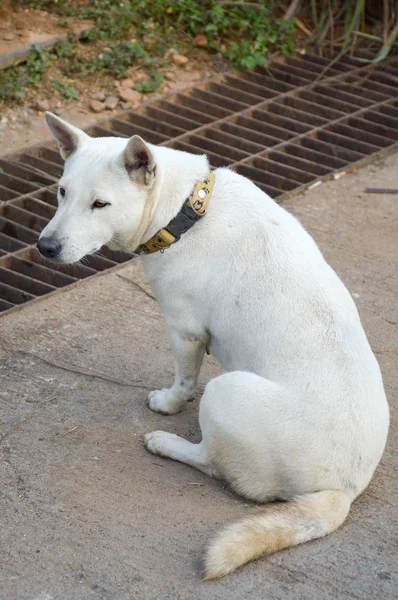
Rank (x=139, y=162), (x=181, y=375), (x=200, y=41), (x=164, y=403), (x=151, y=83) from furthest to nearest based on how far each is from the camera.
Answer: (x=200, y=41) < (x=151, y=83) < (x=164, y=403) < (x=181, y=375) < (x=139, y=162)

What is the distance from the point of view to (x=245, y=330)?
3.85 meters

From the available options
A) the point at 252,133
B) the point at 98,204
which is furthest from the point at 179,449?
the point at 252,133

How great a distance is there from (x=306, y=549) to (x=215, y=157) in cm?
361

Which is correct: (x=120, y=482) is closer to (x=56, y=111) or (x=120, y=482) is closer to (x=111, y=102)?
(x=56, y=111)

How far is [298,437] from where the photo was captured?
3566mm

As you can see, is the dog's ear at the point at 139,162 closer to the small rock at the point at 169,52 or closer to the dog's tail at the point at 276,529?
the dog's tail at the point at 276,529

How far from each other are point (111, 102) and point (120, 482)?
386cm

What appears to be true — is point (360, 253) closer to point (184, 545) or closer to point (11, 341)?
point (11, 341)

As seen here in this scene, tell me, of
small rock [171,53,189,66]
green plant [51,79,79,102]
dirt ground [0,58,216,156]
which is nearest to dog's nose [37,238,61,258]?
dirt ground [0,58,216,156]

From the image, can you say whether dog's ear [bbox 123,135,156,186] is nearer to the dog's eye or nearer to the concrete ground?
the dog's eye

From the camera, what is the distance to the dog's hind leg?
392cm

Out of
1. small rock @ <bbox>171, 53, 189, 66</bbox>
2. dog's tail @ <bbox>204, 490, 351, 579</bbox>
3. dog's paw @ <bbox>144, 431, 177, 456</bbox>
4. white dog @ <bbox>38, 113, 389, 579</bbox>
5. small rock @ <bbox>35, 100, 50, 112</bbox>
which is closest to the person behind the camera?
dog's tail @ <bbox>204, 490, 351, 579</bbox>

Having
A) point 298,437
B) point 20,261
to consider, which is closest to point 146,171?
point 298,437

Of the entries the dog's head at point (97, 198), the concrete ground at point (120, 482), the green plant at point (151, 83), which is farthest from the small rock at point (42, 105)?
the dog's head at point (97, 198)
